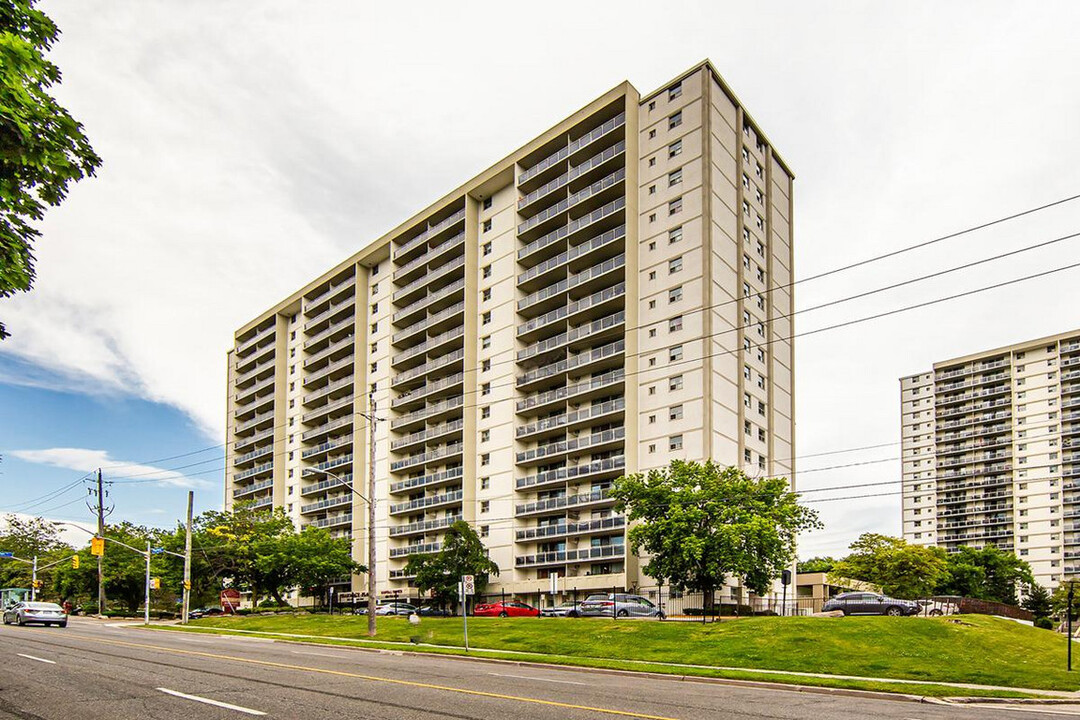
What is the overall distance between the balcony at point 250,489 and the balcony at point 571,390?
51.8 metres

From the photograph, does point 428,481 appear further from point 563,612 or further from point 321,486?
point 563,612

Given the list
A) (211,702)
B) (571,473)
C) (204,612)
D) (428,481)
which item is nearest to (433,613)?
(571,473)

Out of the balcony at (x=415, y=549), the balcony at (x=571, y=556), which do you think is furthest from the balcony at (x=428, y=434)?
the balcony at (x=571, y=556)

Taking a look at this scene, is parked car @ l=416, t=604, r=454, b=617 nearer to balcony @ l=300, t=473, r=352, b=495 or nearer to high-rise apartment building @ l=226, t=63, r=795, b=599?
high-rise apartment building @ l=226, t=63, r=795, b=599

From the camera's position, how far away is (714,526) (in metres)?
49.7

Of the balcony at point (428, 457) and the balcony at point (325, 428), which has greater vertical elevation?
the balcony at point (325, 428)

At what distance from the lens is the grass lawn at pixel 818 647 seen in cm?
2492

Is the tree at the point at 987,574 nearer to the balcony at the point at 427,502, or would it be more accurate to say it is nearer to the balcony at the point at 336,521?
the balcony at the point at 427,502

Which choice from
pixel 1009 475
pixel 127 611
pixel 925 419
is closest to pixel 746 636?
pixel 127 611

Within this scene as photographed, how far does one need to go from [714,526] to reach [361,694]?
3655cm

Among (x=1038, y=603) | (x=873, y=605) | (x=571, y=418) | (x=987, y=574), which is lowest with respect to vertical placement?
(x=1038, y=603)

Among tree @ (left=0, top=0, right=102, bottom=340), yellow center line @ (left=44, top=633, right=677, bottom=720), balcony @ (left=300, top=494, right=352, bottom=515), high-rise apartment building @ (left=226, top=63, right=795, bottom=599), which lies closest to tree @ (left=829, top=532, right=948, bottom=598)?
high-rise apartment building @ (left=226, top=63, right=795, bottom=599)

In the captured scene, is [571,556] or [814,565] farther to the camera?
[814,565]

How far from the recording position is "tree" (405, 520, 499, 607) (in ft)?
218
